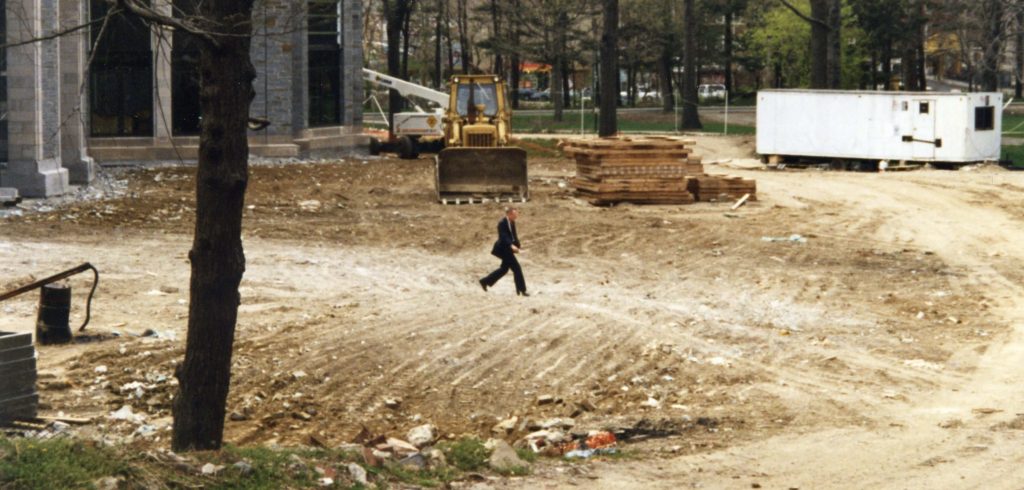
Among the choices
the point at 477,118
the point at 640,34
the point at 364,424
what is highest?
the point at 640,34

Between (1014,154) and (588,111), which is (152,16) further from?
(588,111)

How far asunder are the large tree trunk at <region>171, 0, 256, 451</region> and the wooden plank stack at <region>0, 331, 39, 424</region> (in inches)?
101

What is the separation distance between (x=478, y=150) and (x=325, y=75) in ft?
55.0

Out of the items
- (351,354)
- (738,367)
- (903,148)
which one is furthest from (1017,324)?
(903,148)

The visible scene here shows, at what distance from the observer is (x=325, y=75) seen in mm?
49031

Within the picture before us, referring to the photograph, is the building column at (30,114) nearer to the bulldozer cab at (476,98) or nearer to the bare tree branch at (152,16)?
the bulldozer cab at (476,98)

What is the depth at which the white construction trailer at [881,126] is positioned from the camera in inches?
1666

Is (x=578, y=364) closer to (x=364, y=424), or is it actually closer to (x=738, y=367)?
(x=738, y=367)

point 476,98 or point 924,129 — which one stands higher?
point 476,98

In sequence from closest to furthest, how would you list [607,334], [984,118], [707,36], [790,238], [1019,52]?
[607,334], [790,238], [984,118], [1019,52], [707,36]

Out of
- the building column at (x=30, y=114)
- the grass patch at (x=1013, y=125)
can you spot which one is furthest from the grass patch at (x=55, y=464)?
the grass patch at (x=1013, y=125)

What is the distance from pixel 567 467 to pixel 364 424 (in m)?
3.04

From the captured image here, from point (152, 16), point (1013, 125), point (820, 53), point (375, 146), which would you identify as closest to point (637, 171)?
point (375, 146)

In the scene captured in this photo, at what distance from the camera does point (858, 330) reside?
63.1 feet
